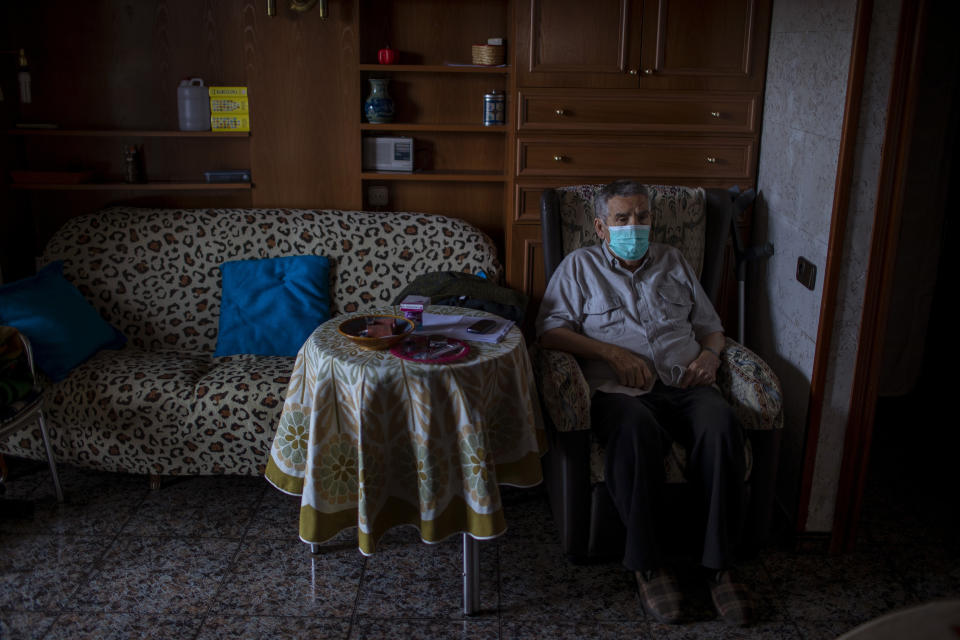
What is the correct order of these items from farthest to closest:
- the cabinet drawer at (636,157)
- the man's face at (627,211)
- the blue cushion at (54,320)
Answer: the cabinet drawer at (636,157) → the blue cushion at (54,320) → the man's face at (627,211)

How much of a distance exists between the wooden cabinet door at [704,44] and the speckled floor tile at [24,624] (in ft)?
8.81

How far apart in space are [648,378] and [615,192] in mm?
619

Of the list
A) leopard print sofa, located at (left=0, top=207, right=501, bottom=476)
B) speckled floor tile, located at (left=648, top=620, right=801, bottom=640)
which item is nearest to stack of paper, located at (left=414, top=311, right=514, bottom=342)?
leopard print sofa, located at (left=0, top=207, right=501, bottom=476)

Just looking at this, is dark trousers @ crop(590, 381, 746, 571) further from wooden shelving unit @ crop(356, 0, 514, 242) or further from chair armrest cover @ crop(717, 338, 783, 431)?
wooden shelving unit @ crop(356, 0, 514, 242)

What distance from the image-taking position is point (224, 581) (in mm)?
2500

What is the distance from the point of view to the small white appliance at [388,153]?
11.6ft

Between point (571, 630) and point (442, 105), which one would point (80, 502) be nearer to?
point (571, 630)

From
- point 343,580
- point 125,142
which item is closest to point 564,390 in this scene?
point 343,580

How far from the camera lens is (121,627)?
229cm

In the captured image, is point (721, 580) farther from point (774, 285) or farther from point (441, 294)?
point (441, 294)

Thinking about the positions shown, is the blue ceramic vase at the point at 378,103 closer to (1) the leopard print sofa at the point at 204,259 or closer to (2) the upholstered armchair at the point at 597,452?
(1) the leopard print sofa at the point at 204,259

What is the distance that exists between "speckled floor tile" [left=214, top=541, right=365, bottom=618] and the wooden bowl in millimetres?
748

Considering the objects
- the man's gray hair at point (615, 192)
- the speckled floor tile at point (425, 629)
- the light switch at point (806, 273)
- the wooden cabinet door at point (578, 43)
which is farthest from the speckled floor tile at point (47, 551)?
the light switch at point (806, 273)

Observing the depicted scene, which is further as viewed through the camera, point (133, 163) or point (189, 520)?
point (133, 163)
